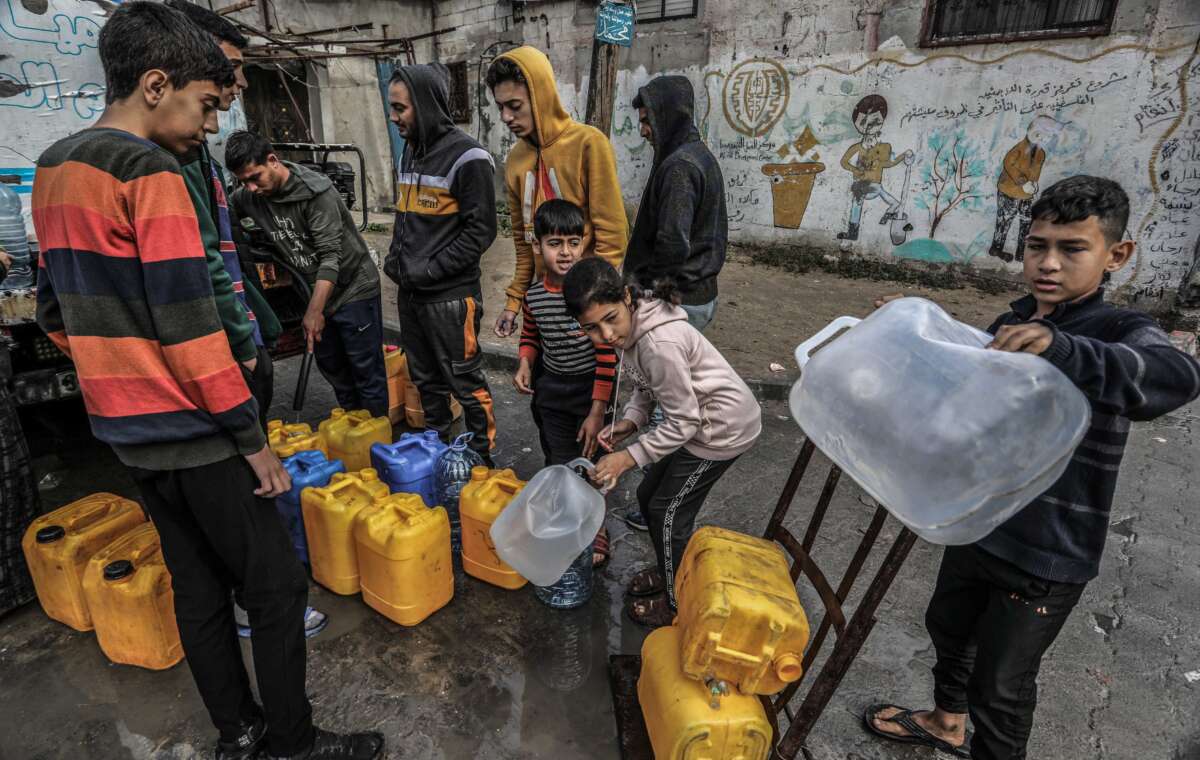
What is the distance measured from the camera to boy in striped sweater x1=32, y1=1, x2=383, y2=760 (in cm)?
129

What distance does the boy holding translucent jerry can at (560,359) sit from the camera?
2.48m

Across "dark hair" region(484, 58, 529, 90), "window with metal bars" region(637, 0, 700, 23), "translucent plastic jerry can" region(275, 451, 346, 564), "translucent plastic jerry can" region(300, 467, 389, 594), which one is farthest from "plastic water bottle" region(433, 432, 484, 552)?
"window with metal bars" region(637, 0, 700, 23)

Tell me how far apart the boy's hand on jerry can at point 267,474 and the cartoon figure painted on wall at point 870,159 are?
9.26m

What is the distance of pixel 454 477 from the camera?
282 cm

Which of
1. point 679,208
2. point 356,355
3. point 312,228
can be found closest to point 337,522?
point 356,355

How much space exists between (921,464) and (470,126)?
45.5 ft

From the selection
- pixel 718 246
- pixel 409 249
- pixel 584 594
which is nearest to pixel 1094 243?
pixel 718 246

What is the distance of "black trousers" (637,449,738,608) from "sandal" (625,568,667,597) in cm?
33

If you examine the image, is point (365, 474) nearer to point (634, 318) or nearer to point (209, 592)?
point (209, 592)

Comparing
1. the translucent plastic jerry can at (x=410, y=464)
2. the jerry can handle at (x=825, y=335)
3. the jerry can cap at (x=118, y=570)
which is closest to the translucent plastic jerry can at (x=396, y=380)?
the translucent plastic jerry can at (x=410, y=464)

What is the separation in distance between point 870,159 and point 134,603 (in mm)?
9669

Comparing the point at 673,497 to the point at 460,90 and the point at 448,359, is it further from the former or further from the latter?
the point at 460,90

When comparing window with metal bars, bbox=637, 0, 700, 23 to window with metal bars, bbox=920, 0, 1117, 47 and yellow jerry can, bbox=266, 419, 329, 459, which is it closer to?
window with metal bars, bbox=920, 0, 1117, 47

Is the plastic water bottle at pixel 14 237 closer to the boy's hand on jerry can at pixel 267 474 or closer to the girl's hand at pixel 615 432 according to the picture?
the boy's hand on jerry can at pixel 267 474
